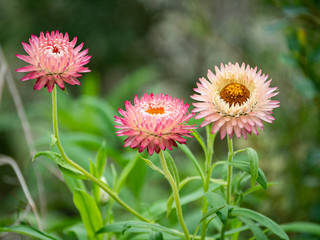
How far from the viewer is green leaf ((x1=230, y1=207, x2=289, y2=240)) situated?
602 millimetres

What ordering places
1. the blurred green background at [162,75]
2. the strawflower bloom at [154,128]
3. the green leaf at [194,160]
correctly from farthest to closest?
the blurred green background at [162,75]
the green leaf at [194,160]
the strawflower bloom at [154,128]

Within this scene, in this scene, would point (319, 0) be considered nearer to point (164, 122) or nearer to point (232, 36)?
point (164, 122)

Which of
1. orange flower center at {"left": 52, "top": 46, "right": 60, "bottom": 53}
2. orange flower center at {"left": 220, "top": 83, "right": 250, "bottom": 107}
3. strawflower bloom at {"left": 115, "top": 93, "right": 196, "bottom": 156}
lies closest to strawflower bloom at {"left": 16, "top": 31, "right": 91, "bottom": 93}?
orange flower center at {"left": 52, "top": 46, "right": 60, "bottom": 53}

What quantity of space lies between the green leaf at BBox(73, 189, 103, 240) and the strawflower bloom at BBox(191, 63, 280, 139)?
0.29m

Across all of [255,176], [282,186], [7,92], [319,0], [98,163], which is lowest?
[255,176]

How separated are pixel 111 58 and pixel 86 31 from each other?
0.89 feet

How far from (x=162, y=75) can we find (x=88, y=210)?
8.56 feet

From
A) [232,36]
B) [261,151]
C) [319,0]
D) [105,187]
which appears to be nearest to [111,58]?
[232,36]

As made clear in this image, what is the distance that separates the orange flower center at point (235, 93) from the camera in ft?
1.98

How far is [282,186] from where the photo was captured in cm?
152

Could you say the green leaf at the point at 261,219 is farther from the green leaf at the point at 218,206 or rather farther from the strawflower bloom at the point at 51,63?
the strawflower bloom at the point at 51,63

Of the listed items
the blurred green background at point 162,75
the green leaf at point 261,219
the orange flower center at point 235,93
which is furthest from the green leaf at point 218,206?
the blurred green background at point 162,75

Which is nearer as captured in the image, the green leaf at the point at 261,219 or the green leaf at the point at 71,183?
the green leaf at the point at 261,219

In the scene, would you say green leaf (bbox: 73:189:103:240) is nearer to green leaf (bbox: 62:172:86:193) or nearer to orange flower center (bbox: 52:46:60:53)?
green leaf (bbox: 62:172:86:193)
